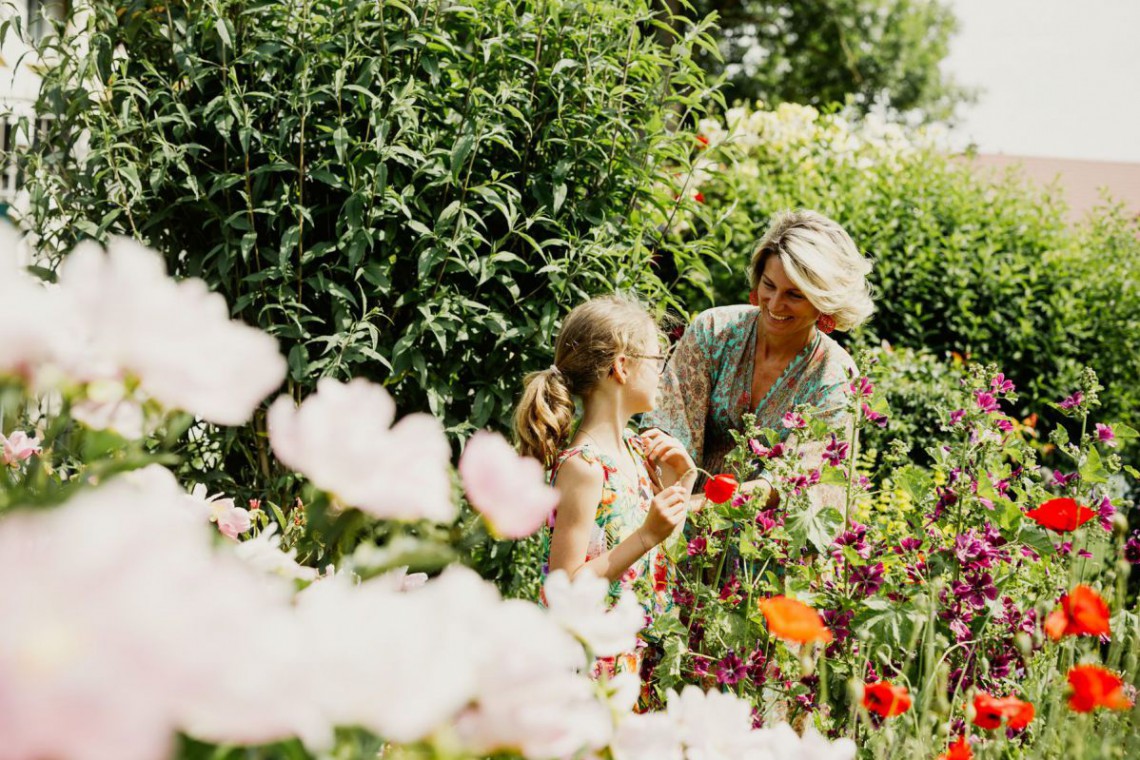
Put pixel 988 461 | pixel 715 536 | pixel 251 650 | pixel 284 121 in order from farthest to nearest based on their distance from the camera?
pixel 284 121 → pixel 715 536 → pixel 988 461 → pixel 251 650

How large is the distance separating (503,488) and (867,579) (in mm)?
1359

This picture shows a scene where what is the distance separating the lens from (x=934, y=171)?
6.89m

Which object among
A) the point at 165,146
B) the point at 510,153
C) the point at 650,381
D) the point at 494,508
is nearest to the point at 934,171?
the point at 510,153

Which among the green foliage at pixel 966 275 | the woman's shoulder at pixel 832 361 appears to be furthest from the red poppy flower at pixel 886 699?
the green foliage at pixel 966 275

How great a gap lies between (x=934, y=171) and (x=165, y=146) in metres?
5.72

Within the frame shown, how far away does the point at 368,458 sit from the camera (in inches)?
25.5

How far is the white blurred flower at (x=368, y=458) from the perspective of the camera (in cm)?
64

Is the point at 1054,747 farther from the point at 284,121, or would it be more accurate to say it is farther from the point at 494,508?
the point at 284,121

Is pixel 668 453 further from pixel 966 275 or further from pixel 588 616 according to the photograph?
pixel 966 275

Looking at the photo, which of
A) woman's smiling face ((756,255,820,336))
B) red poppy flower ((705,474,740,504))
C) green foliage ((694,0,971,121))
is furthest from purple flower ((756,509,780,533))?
green foliage ((694,0,971,121))

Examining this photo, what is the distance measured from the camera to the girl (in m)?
2.38

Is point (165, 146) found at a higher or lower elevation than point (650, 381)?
higher

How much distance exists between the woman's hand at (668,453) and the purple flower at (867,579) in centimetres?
65

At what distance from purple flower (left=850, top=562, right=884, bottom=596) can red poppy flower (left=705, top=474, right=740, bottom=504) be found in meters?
0.29
